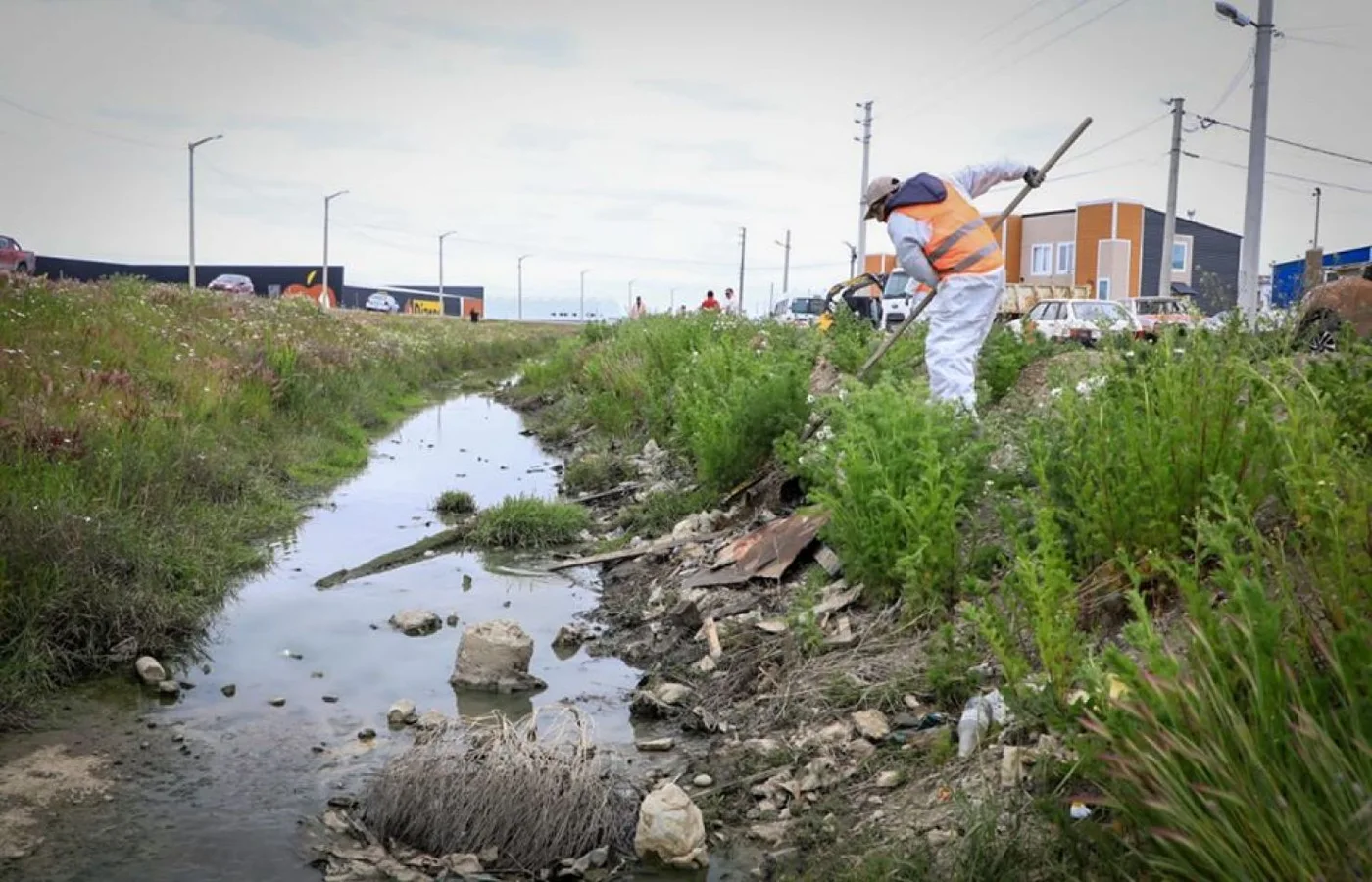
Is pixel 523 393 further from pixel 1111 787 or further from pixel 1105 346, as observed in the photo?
pixel 1111 787

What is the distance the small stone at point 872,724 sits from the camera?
5.25m

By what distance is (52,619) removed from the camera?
275 inches

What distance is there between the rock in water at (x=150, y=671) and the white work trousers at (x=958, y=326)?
16.7 ft

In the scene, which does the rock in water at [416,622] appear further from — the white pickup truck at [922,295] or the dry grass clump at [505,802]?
the white pickup truck at [922,295]

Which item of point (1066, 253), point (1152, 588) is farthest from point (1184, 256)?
point (1152, 588)

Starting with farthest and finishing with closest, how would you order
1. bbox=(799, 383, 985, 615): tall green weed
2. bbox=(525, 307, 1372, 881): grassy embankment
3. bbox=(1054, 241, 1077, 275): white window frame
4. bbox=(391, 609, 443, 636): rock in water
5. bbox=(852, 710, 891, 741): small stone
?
1. bbox=(1054, 241, 1077, 275): white window frame
2. bbox=(391, 609, 443, 636): rock in water
3. bbox=(799, 383, 985, 615): tall green weed
4. bbox=(852, 710, 891, 741): small stone
5. bbox=(525, 307, 1372, 881): grassy embankment

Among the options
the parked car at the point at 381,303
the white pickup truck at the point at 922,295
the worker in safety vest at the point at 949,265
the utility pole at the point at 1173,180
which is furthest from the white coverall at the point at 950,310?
the parked car at the point at 381,303

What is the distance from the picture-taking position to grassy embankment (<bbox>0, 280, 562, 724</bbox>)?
707 centimetres

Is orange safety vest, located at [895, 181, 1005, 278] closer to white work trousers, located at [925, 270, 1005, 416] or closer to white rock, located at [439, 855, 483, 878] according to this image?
white work trousers, located at [925, 270, 1005, 416]

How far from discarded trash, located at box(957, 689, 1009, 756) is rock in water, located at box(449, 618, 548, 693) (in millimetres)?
2984

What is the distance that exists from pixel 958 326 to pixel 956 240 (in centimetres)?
59

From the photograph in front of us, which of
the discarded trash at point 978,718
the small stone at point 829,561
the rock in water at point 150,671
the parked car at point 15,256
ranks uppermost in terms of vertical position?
the parked car at point 15,256

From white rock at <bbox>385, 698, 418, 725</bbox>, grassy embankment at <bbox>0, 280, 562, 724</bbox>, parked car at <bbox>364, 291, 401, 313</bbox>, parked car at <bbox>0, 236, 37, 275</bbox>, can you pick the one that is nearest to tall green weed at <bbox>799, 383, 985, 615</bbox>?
white rock at <bbox>385, 698, 418, 725</bbox>

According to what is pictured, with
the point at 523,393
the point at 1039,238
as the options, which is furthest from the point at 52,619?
the point at 1039,238
